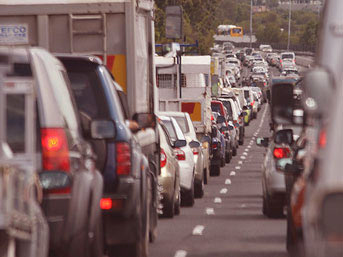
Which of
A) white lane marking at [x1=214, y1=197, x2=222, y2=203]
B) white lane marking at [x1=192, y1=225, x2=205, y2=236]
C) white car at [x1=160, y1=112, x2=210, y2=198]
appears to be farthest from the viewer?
white car at [x1=160, y1=112, x2=210, y2=198]

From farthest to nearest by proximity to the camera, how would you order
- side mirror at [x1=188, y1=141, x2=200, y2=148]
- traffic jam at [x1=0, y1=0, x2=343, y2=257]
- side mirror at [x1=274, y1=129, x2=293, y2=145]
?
side mirror at [x1=188, y1=141, x2=200, y2=148], side mirror at [x1=274, y1=129, x2=293, y2=145], traffic jam at [x1=0, y1=0, x2=343, y2=257]

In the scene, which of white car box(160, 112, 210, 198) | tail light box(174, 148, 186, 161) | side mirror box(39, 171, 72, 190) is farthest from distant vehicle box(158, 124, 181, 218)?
side mirror box(39, 171, 72, 190)

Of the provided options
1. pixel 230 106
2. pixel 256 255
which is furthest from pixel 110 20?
pixel 230 106

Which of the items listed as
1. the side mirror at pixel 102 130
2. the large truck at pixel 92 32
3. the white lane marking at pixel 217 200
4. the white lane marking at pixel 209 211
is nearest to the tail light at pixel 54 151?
the side mirror at pixel 102 130

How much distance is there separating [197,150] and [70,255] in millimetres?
14241

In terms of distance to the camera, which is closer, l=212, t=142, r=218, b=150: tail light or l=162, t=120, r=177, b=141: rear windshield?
l=162, t=120, r=177, b=141: rear windshield

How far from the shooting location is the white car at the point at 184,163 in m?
20.4

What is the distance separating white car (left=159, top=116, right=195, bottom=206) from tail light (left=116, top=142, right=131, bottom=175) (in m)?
9.27

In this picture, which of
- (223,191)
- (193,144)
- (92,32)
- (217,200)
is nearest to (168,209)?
(193,144)

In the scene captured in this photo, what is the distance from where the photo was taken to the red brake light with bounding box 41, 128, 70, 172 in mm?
8734

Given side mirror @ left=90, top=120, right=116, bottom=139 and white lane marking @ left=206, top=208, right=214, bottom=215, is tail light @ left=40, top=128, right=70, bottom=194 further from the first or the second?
white lane marking @ left=206, top=208, right=214, bottom=215

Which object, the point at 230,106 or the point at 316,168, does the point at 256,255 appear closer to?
the point at 316,168

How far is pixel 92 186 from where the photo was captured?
9445mm

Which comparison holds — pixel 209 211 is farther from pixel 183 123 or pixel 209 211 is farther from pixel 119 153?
pixel 119 153
